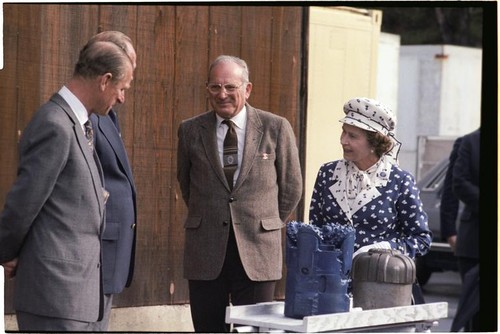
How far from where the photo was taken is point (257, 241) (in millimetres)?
6289

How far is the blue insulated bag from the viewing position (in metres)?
4.95

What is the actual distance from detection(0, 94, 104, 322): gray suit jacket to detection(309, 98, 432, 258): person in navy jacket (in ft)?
3.80

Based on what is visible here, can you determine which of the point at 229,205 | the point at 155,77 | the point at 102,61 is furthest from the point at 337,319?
the point at 155,77

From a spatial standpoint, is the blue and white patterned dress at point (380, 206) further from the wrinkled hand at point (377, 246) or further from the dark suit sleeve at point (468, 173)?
the dark suit sleeve at point (468, 173)

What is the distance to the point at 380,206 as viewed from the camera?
569 cm

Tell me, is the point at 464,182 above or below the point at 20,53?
below

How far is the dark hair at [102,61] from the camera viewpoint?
5078 millimetres

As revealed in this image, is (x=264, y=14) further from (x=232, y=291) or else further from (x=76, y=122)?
(x=76, y=122)

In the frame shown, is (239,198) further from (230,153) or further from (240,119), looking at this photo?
(240,119)

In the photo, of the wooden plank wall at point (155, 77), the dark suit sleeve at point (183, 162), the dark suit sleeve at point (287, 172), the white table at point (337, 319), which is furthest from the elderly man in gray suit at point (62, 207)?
the wooden plank wall at point (155, 77)

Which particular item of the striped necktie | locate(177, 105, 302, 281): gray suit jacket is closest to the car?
locate(177, 105, 302, 281): gray suit jacket

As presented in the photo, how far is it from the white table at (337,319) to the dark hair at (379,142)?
772 mm

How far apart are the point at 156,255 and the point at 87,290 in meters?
2.69

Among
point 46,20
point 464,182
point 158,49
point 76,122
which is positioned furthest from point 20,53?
point 464,182
